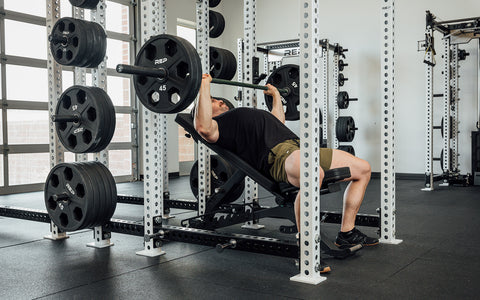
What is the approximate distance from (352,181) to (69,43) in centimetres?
185

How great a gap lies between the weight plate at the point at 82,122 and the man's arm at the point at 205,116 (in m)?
0.56

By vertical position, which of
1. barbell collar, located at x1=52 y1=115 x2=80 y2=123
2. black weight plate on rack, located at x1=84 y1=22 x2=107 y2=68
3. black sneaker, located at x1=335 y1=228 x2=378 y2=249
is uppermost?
black weight plate on rack, located at x1=84 y1=22 x2=107 y2=68

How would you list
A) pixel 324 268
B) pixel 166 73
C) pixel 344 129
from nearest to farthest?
pixel 324 268
pixel 166 73
pixel 344 129

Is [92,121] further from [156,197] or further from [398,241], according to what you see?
[398,241]

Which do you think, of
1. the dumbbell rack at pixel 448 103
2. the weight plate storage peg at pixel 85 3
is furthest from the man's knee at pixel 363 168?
the dumbbell rack at pixel 448 103

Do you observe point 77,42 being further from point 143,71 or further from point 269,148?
point 269,148

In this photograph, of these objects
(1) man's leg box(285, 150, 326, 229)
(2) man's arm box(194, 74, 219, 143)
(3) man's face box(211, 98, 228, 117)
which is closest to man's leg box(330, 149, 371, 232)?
(1) man's leg box(285, 150, 326, 229)

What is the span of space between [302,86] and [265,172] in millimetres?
609

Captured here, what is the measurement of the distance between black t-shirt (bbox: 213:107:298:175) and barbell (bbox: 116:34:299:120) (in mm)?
347

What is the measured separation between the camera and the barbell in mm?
2182

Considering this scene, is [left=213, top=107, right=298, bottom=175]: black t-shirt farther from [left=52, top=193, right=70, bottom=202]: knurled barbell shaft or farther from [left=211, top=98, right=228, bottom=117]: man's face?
[left=52, top=193, right=70, bottom=202]: knurled barbell shaft

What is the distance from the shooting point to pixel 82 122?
2619 mm

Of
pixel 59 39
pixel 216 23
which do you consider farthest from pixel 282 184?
pixel 216 23

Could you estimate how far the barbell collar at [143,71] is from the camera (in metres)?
2.07
